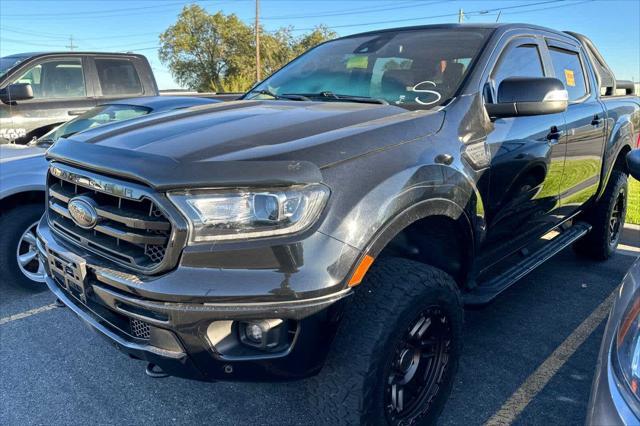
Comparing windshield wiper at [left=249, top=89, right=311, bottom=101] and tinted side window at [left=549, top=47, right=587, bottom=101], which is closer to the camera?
windshield wiper at [left=249, top=89, right=311, bottom=101]

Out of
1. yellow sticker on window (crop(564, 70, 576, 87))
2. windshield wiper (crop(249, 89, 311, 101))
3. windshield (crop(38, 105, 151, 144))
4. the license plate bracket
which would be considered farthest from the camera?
windshield (crop(38, 105, 151, 144))

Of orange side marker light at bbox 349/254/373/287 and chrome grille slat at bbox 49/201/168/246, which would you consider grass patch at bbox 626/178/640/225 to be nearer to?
orange side marker light at bbox 349/254/373/287

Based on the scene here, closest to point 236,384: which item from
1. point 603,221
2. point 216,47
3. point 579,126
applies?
point 579,126

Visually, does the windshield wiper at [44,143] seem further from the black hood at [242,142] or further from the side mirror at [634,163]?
the side mirror at [634,163]

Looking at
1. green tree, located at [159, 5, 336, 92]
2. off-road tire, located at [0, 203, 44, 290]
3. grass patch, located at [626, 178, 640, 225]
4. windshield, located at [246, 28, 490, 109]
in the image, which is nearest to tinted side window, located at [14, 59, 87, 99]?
off-road tire, located at [0, 203, 44, 290]

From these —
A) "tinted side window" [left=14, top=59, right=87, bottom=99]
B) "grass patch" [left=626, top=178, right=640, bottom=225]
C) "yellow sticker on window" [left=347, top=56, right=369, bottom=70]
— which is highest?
"tinted side window" [left=14, top=59, right=87, bottom=99]

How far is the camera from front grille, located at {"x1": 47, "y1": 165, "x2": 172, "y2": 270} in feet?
5.92

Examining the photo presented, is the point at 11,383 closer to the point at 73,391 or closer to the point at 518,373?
the point at 73,391

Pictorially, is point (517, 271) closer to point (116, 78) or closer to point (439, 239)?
point (439, 239)

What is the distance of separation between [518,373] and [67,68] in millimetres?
6377

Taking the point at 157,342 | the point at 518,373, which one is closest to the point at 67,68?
the point at 157,342

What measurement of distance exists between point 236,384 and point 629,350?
1950 millimetres

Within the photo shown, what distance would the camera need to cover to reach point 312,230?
1.72 metres

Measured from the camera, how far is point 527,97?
259cm
